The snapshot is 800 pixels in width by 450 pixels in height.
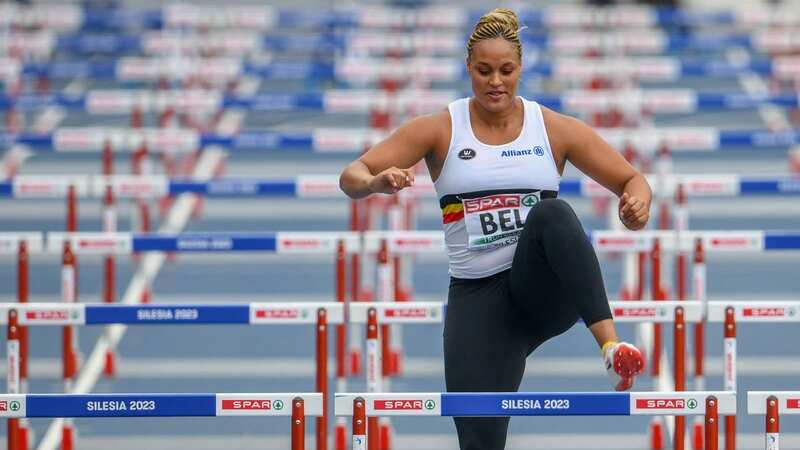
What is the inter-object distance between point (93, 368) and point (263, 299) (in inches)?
63.6

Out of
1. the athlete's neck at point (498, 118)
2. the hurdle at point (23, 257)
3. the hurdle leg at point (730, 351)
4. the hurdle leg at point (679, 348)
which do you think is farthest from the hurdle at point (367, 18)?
the athlete's neck at point (498, 118)

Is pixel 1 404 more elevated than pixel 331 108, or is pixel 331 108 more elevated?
pixel 331 108

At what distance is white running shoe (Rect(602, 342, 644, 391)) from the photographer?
4.33 meters

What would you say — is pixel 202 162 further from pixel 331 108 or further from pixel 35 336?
pixel 35 336

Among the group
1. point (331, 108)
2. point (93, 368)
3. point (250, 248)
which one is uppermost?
point (331, 108)

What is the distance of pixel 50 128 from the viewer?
14.6 m

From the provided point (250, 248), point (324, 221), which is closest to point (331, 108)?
point (324, 221)

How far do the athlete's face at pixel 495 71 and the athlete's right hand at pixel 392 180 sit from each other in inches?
17.4

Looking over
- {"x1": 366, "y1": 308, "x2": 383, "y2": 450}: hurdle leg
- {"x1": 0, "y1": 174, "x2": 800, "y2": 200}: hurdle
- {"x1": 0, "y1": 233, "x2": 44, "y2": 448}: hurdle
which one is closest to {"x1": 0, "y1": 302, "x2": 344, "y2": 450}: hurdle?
{"x1": 366, "y1": 308, "x2": 383, "y2": 450}: hurdle leg

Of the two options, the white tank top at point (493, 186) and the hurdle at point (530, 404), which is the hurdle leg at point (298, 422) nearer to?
the hurdle at point (530, 404)

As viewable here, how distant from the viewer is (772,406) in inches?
174

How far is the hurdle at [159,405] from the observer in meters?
4.36

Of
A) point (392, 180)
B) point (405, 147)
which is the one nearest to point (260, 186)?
point (405, 147)

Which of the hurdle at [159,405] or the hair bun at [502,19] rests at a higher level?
the hair bun at [502,19]
